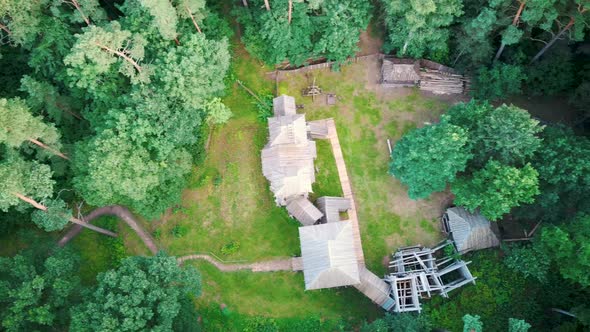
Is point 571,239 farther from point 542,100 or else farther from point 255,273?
point 255,273

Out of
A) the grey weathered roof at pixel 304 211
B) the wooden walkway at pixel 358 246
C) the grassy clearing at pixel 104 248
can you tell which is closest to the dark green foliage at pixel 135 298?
the grassy clearing at pixel 104 248

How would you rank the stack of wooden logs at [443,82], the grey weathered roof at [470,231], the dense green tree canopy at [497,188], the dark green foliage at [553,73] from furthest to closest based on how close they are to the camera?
the stack of wooden logs at [443,82]
the dark green foliage at [553,73]
the grey weathered roof at [470,231]
the dense green tree canopy at [497,188]

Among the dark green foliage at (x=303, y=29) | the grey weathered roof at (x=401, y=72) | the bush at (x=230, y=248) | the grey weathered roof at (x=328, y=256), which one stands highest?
the dark green foliage at (x=303, y=29)

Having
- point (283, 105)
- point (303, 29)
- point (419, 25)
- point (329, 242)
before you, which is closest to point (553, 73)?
point (419, 25)

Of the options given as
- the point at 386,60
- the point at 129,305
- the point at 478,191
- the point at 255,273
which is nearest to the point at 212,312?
the point at 255,273

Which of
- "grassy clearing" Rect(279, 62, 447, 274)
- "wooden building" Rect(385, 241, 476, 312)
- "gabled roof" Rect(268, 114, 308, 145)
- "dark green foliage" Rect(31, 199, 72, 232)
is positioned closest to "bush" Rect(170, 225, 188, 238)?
"dark green foliage" Rect(31, 199, 72, 232)

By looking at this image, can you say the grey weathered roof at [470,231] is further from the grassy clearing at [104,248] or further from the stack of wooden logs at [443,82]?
the grassy clearing at [104,248]

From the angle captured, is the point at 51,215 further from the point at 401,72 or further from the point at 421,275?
the point at 401,72
